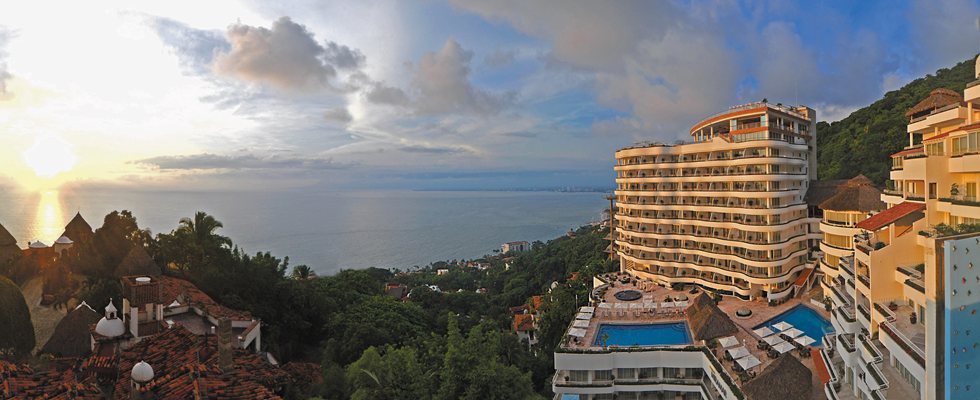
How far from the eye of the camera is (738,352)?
19422 millimetres

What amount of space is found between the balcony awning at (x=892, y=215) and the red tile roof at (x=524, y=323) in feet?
84.6

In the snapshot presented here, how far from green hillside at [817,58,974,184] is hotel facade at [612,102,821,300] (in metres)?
8.38

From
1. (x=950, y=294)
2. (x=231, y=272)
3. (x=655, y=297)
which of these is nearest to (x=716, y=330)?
(x=655, y=297)

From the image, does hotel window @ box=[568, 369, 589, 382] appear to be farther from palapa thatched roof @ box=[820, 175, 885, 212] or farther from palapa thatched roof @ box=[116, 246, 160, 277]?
palapa thatched roof @ box=[116, 246, 160, 277]

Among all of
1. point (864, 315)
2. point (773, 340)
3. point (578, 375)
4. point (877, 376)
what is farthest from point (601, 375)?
point (877, 376)

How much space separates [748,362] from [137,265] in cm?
2744

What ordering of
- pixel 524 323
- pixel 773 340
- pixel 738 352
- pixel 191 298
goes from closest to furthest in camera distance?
pixel 738 352 < pixel 773 340 < pixel 191 298 < pixel 524 323

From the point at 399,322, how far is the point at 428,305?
18844 mm

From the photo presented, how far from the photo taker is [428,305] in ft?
157

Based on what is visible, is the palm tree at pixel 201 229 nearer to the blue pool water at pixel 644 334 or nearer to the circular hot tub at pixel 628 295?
the blue pool water at pixel 644 334

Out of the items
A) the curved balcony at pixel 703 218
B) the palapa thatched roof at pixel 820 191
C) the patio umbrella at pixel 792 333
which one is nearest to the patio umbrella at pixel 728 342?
the patio umbrella at pixel 792 333

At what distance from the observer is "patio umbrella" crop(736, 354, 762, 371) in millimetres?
18422

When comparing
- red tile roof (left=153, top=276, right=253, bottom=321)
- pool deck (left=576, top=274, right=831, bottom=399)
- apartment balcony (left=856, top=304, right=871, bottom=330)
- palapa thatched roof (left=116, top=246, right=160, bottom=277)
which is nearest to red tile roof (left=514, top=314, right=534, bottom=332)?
pool deck (left=576, top=274, right=831, bottom=399)

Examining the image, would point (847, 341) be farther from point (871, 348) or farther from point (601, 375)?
point (601, 375)
